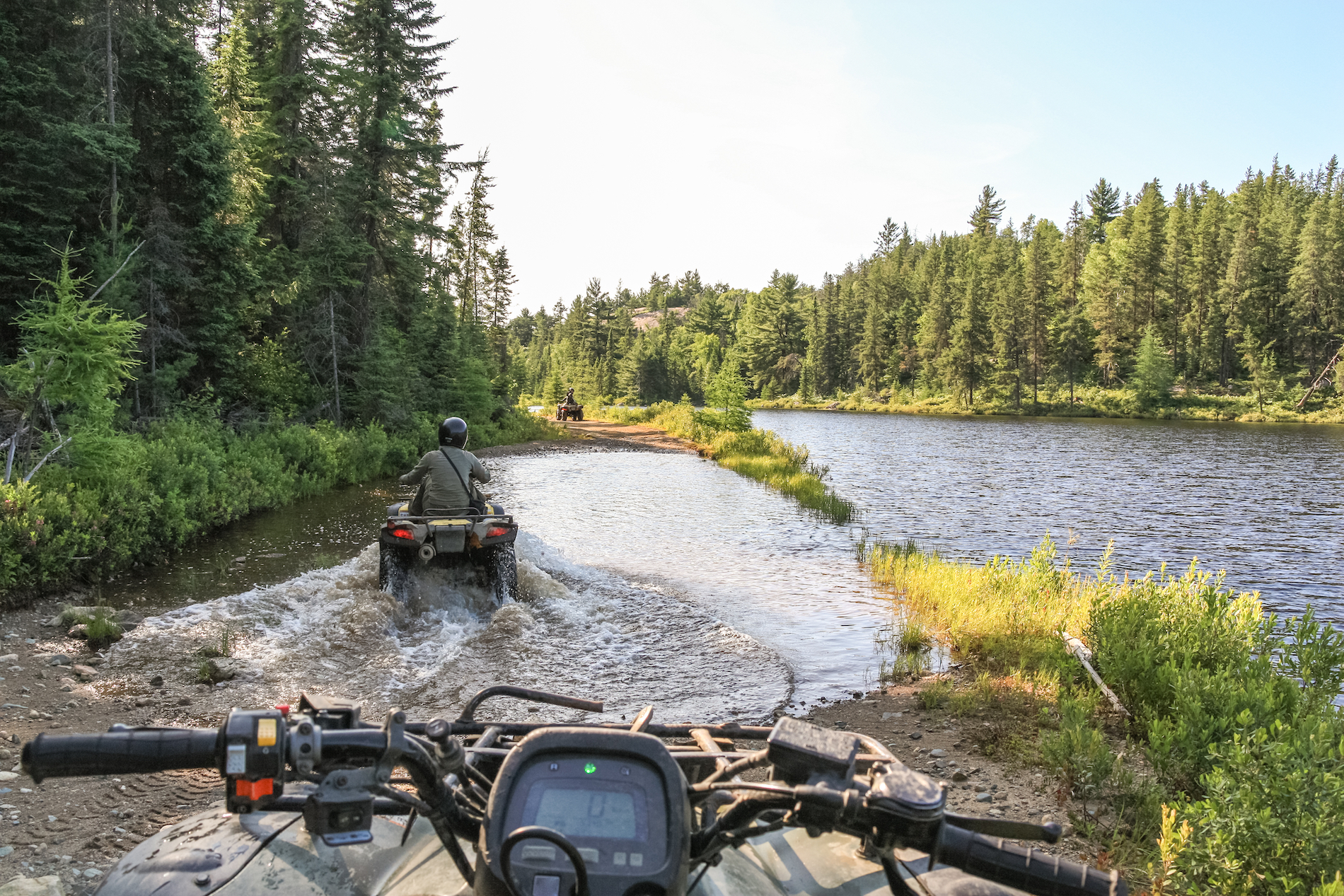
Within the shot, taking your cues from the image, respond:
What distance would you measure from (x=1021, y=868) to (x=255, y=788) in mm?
1511

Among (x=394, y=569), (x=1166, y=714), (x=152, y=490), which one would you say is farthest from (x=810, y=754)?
(x=152, y=490)

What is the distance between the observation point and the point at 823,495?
71.3 ft

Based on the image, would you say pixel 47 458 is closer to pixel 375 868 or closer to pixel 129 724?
pixel 129 724

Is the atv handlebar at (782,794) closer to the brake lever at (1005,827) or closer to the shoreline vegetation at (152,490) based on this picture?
the brake lever at (1005,827)

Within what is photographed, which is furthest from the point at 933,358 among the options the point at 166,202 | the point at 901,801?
the point at 901,801

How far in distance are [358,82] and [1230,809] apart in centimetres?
3200

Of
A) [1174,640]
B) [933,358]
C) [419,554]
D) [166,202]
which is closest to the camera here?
[1174,640]

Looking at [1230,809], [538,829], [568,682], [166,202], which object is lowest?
[568,682]

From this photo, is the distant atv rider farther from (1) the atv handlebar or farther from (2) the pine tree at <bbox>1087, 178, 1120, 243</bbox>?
(2) the pine tree at <bbox>1087, 178, 1120, 243</bbox>

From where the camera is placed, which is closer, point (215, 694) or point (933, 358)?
point (215, 694)

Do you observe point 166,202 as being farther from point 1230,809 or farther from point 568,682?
point 1230,809

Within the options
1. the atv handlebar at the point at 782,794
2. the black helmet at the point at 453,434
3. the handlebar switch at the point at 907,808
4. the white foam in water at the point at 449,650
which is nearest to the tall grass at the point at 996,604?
the white foam in water at the point at 449,650

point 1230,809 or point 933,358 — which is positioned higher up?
point 933,358

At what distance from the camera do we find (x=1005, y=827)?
5.59 feet
